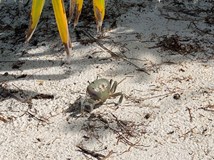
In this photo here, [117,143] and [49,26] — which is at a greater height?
[49,26]

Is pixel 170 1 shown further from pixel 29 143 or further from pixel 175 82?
pixel 29 143

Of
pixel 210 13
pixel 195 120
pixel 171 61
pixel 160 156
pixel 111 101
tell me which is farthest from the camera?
pixel 210 13

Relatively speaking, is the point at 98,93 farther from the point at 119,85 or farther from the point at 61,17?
the point at 61,17

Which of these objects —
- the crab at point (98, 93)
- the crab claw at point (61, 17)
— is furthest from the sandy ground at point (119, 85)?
the crab claw at point (61, 17)

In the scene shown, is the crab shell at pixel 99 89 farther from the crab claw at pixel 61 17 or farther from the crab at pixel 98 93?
the crab claw at pixel 61 17

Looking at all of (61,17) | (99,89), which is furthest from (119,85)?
(61,17)

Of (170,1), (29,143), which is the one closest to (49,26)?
(170,1)

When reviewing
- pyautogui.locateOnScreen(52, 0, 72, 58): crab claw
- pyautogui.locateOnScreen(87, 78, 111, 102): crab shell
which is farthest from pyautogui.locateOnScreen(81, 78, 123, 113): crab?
pyautogui.locateOnScreen(52, 0, 72, 58): crab claw
